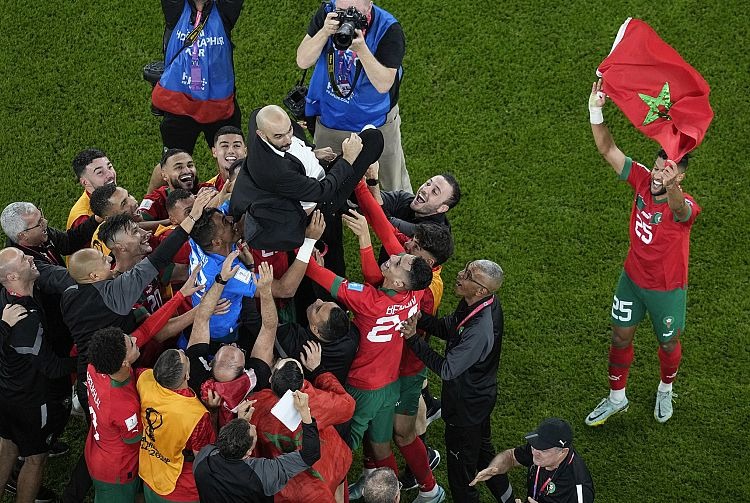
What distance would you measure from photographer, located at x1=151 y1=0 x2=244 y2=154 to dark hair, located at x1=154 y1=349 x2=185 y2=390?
2.51m

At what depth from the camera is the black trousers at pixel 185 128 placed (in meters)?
6.77

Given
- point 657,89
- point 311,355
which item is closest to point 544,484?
point 311,355

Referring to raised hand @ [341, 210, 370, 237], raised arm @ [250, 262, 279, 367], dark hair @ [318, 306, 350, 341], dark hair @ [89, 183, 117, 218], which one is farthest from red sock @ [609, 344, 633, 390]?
dark hair @ [89, 183, 117, 218]

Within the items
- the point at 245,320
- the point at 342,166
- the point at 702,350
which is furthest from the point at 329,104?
the point at 702,350

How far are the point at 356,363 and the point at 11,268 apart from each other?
1.90 meters

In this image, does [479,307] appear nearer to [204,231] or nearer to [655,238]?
[655,238]

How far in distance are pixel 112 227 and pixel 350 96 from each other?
1.89 m

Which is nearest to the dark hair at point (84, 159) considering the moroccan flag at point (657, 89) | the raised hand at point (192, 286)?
the raised hand at point (192, 286)

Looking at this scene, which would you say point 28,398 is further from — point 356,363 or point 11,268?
point 356,363

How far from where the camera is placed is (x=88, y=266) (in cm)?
488

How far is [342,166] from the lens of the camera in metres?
5.06

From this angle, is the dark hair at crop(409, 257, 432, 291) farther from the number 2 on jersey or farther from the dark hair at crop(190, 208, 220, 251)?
the dark hair at crop(190, 208, 220, 251)

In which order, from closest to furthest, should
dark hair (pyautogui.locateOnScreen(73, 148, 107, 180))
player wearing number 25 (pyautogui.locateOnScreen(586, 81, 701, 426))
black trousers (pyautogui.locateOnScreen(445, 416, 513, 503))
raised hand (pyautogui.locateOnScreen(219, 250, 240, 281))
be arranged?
raised hand (pyautogui.locateOnScreen(219, 250, 240, 281))
black trousers (pyautogui.locateOnScreen(445, 416, 513, 503))
player wearing number 25 (pyautogui.locateOnScreen(586, 81, 701, 426))
dark hair (pyautogui.locateOnScreen(73, 148, 107, 180))

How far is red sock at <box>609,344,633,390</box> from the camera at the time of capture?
614 centimetres
